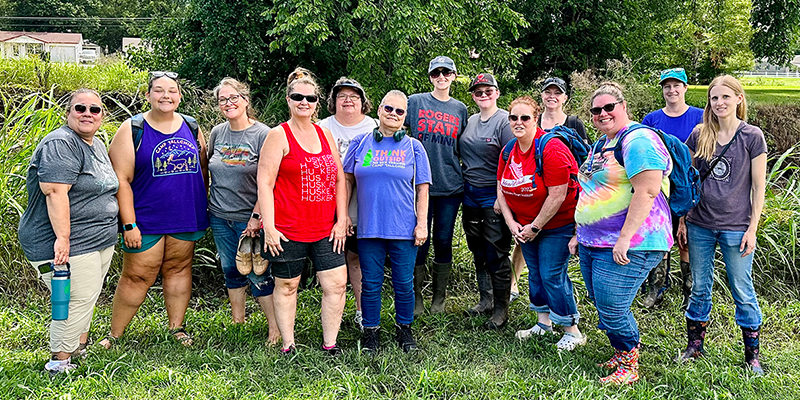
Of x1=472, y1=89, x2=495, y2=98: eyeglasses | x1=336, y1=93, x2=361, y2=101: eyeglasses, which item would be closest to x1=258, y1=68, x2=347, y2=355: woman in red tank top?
x1=336, y1=93, x2=361, y2=101: eyeglasses

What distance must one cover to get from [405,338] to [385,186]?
109 cm

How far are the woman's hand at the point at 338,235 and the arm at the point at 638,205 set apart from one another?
5.40 feet

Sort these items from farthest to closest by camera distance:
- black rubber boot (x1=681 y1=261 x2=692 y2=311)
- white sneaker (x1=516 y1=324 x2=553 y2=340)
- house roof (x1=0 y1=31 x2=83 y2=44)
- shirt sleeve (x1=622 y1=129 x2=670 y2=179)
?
house roof (x1=0 y1=31 x2=83 y2=44)
black rubber boot (x1=681 y1=261 x2=692 y2=311)
white sneaker (x1=516 y1=324 x2=553 y2=340)
shirt sleeve (x1=622 y1=129 x2=670 y2=179)

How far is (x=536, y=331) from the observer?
434 cm

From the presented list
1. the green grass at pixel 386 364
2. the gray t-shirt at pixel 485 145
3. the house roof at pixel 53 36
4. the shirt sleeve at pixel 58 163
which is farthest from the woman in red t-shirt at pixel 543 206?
the house roof at pixel 53 36

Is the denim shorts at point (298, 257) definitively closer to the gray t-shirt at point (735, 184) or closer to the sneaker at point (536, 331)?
the sneaker at point (536, 331)

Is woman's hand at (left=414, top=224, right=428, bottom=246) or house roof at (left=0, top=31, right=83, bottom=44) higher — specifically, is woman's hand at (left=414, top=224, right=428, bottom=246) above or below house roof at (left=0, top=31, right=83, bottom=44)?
below

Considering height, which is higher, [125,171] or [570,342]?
[125,171]

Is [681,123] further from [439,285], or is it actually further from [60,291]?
[60,291]

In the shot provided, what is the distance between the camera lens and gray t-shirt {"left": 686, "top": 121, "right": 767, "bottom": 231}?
3.60 meters

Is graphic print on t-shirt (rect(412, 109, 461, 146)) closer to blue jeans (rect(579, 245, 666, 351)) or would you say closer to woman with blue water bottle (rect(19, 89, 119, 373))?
blue jeans (rect(579, 245, 666, 351))

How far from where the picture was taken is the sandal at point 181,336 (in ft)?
13.6

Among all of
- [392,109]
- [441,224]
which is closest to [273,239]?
[392,109]

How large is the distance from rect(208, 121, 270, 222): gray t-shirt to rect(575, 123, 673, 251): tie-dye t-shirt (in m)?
2.10
